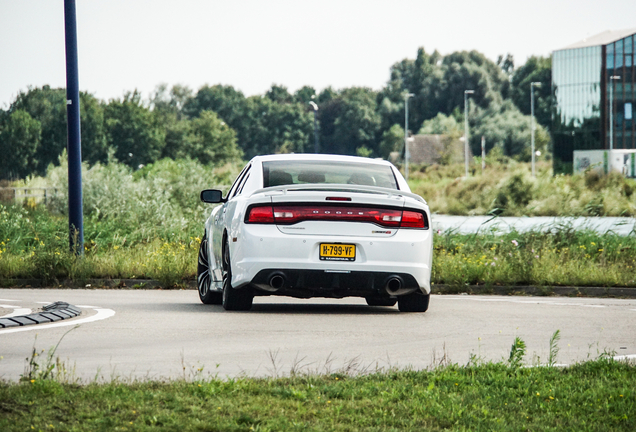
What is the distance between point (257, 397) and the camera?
214 inches

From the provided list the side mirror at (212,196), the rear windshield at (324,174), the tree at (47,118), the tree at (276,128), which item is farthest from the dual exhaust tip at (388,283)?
the tree at (276,128)

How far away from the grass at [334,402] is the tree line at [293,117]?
92.5m

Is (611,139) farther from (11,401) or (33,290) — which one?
(11,401)

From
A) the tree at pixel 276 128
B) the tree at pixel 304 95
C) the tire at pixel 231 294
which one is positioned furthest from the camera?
the tree at pixel 304 95

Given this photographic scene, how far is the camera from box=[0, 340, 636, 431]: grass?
4.84m

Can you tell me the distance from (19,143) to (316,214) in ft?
293

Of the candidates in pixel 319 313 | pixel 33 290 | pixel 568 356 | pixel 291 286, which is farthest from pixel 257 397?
pixel 33 290

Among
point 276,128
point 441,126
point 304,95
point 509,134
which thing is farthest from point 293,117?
point 509,134

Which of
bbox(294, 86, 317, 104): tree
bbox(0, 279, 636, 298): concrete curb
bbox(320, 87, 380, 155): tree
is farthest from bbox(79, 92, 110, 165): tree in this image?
bbox(0, 279, 636, 298): concrete curb

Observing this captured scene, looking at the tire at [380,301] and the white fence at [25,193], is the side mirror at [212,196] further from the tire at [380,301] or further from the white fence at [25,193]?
the white fence at [25,193]

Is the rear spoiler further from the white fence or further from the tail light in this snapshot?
the white fence

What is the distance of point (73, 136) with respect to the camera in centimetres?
1559

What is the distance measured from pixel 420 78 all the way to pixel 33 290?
128m

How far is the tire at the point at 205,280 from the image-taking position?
39.4ft
